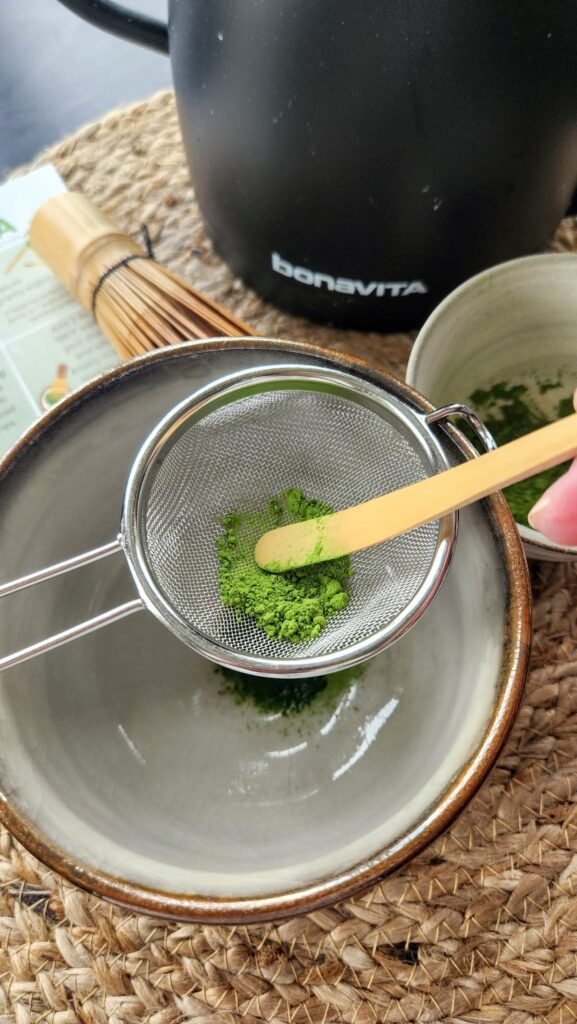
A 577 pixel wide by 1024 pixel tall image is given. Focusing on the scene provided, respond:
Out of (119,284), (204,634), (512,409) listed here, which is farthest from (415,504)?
(119,284)

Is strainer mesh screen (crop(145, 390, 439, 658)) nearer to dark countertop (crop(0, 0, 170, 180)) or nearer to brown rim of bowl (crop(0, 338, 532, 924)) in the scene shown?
brown rim of bowl (crop(0, 338, 532, 924))

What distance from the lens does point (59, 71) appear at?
1.12 metres

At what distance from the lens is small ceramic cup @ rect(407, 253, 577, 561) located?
28.7 inches

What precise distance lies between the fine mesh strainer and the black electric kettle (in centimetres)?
15

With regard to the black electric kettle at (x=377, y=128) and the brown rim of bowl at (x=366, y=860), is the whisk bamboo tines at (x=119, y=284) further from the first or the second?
the brown rim of bowl at (x=366, y=860)

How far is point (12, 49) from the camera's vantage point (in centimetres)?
113

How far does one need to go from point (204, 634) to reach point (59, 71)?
0.88 m

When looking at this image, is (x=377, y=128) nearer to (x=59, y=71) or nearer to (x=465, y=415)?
(x=465, y=415)

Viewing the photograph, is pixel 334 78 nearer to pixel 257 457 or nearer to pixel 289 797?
pixel 257 457

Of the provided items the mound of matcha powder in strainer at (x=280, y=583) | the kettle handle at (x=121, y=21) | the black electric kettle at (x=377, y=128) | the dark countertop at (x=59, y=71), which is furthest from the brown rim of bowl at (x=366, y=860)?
the dark countertop at (x=59, y=71)

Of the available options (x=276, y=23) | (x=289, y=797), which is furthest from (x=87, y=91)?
(x=289, y=797)

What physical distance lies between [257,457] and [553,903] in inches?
17.6

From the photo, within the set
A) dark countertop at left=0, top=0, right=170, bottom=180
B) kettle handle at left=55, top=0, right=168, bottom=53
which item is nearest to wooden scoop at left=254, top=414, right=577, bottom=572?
kettle handle at left=55, top=0, right=168, bottom=53

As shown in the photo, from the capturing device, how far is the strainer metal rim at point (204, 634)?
63cm
